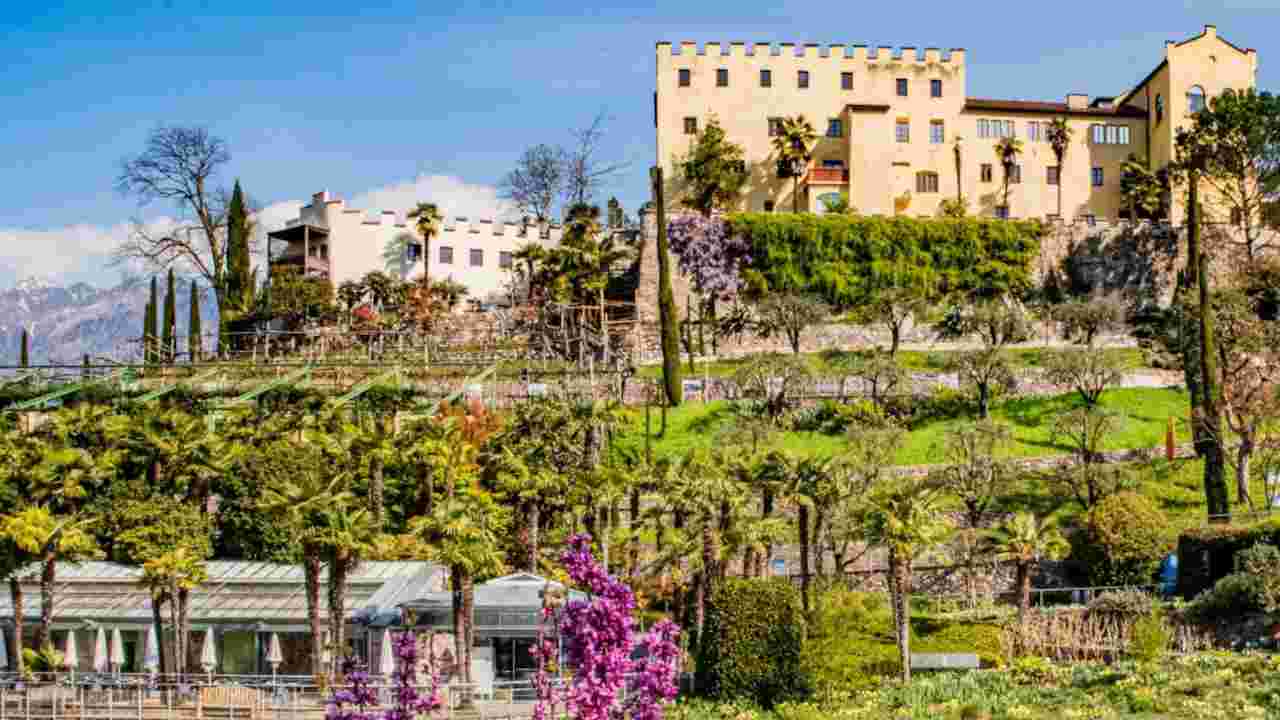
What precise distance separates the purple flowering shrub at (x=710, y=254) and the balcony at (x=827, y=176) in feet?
30.9

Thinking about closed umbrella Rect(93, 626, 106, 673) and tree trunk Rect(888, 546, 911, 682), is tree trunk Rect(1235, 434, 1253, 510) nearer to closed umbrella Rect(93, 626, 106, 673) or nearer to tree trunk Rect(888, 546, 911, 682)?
tree trunk Rect(888, 546, 911, 682)

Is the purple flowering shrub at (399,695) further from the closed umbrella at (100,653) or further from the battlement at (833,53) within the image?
the battlement at (833,53)

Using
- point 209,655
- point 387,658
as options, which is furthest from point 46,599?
point 387,658

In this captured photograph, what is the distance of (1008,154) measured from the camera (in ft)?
301

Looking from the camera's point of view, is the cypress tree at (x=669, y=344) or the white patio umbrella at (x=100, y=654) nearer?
the white patio umbrella at (x=100, y=654)

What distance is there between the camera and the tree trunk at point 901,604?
36.0 metres

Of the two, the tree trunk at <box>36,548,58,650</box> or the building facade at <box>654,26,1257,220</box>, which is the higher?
the building facade at <box>654,26,1257,220</box>

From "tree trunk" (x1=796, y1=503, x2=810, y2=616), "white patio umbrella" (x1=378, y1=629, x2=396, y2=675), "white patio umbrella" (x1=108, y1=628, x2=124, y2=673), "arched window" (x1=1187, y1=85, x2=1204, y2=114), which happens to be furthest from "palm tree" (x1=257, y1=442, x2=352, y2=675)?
"arched window" (x1=1187, y1=85, x2=1204, y2=114)

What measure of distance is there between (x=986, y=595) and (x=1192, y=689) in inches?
644

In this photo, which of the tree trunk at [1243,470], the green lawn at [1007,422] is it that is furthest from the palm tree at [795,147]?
the tree trunk at [1243,470]

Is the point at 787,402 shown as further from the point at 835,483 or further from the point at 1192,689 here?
the point at 1192,689

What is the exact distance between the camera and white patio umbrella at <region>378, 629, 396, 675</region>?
37.5m

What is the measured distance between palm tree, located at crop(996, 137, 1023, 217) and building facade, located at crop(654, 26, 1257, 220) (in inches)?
16.9

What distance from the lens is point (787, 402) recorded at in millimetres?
65000
